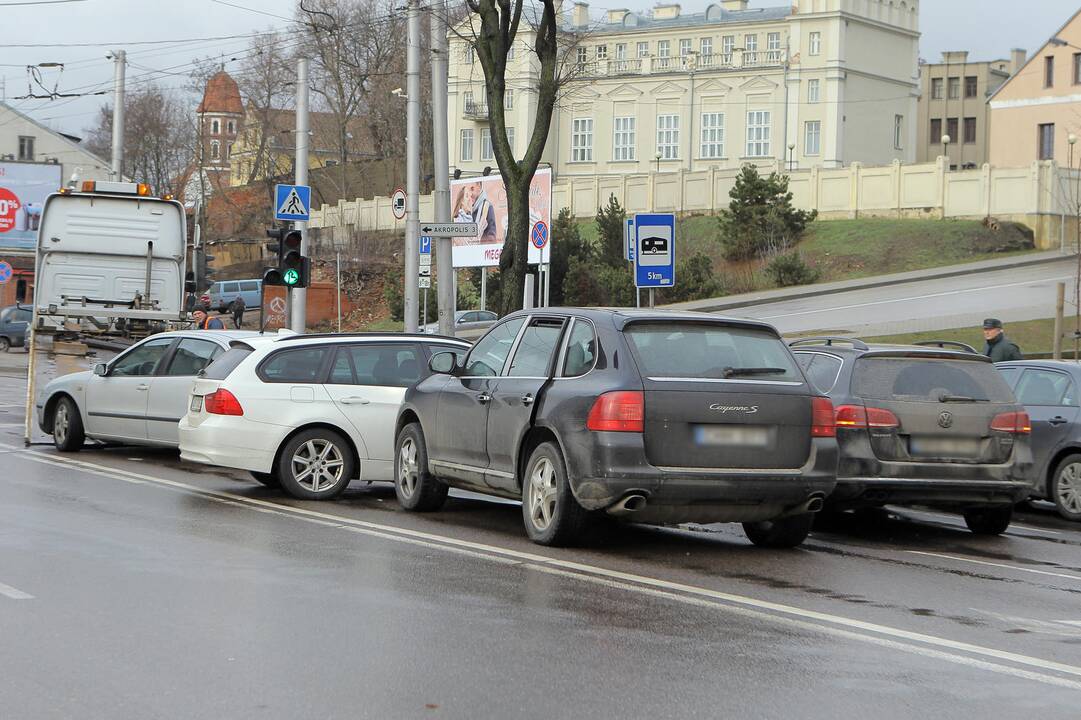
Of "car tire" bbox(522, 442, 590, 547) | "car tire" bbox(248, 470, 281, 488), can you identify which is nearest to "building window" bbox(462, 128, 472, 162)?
"car tire" bbox(248, 470, 281, 488)

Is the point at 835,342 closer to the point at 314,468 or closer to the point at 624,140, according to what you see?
the point at 314,468

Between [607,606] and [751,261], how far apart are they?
4762cm

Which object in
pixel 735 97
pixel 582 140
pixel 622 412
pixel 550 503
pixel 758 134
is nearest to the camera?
pixel 622 412

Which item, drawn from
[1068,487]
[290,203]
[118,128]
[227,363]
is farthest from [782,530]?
[118,128]

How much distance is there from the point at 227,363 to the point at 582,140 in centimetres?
8114

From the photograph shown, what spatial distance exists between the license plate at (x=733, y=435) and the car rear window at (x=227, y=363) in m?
5.65

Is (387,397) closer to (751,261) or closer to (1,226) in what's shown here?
(751,261)

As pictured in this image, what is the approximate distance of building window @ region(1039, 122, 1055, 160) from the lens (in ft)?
244

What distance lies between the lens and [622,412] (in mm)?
9406

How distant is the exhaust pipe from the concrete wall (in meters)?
48.4

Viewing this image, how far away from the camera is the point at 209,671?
6133 millimetres

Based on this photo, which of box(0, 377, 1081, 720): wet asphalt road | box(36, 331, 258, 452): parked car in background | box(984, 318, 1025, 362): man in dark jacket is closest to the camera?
box(0, 377, 1081, 720): wet asphalt road

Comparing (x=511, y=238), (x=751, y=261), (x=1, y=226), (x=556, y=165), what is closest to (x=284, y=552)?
(x=511, y=238)

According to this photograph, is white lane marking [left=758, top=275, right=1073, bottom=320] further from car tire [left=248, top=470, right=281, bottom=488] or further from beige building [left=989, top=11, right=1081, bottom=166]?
car tire [left=248, top=470, right=281, bottom=488]
